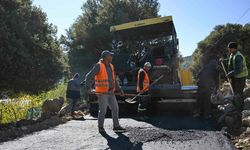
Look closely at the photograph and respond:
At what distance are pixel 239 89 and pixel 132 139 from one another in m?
2.71

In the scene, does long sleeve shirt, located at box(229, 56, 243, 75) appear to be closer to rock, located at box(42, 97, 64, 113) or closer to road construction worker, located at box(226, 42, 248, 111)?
road construction worker, located at box(226, 42, 248, 111)

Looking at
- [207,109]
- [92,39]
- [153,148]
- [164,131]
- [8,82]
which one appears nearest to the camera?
[153,148]

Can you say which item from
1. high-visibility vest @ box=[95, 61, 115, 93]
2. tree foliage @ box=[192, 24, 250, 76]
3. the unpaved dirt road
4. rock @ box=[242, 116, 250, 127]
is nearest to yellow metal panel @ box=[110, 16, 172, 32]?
the unpaved dirt road

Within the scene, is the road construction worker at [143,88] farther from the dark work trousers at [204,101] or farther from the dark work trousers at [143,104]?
the dark work trousers at [204,101]

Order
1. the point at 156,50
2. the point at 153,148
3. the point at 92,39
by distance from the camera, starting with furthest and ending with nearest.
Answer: the point at 92,39
the point at 156,50
the point at 153,148

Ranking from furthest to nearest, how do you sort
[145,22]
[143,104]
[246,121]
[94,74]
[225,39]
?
[225,39]
[145,22]
[143,104]
[94,74]
[246,121]

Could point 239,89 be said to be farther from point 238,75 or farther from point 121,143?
point 121,143

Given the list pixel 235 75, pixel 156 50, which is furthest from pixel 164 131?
pixel 156 50

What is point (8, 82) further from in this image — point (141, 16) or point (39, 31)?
point (141, 16)

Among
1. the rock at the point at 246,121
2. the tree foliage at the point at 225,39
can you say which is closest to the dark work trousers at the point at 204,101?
the rock at the point at 246,121

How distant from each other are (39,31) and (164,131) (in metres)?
6.29

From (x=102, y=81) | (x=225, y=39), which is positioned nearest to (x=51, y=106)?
(x=102, y=81)

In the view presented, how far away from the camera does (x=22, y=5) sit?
1055 cm

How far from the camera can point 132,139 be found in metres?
5.54
